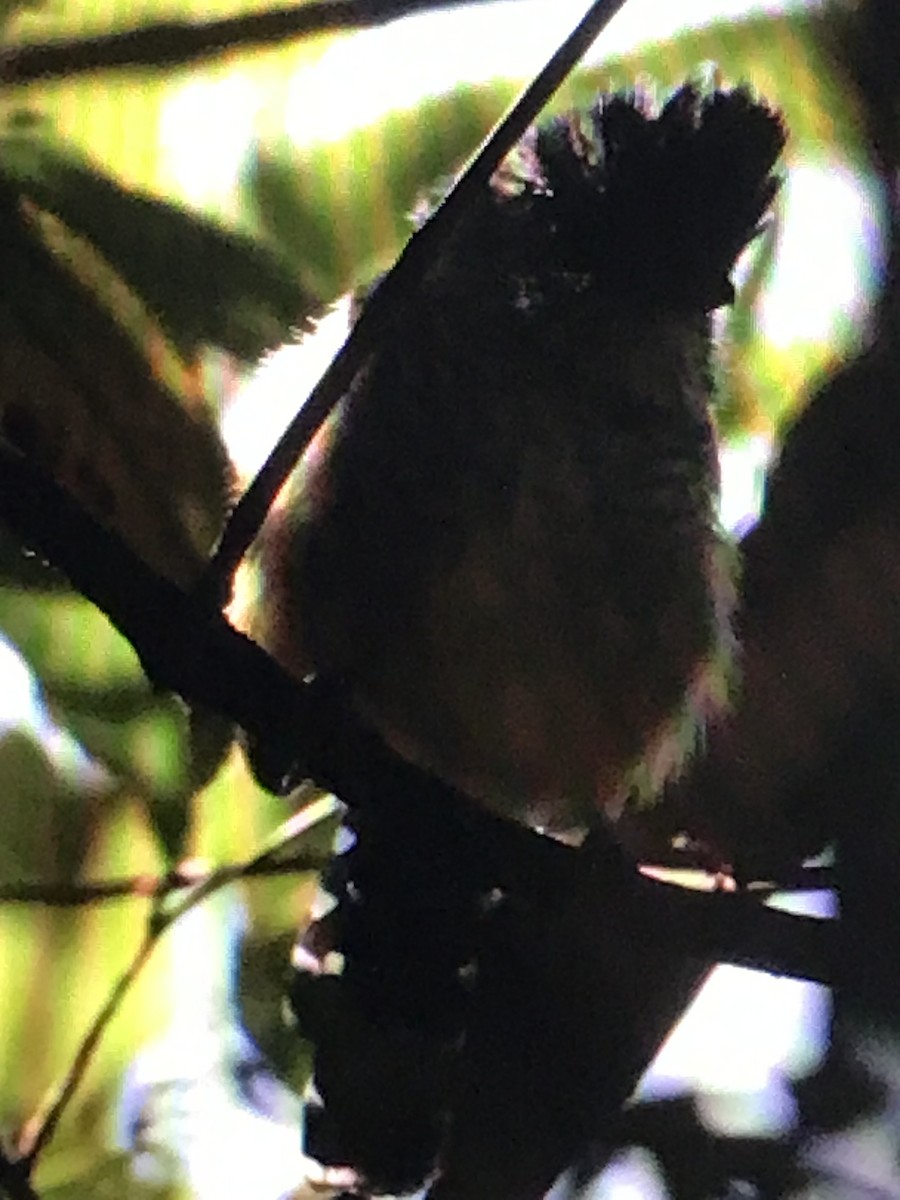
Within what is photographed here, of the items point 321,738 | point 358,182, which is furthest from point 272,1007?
point 358,182

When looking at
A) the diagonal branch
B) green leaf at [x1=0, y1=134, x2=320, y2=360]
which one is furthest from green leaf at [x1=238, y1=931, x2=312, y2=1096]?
green leaf at [x1=0, y1=134, x2=320, y2=360]

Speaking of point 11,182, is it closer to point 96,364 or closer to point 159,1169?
point 96,364

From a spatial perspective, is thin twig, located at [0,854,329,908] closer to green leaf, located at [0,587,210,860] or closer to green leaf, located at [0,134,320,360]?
green leaf, located at [0,587,210,860]

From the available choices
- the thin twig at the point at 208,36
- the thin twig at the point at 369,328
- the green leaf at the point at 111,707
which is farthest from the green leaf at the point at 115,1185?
the thin twig at the point at 208,36

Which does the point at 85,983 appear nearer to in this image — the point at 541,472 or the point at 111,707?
the point at 111,707

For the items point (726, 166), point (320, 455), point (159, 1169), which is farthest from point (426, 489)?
point (159, 1169)

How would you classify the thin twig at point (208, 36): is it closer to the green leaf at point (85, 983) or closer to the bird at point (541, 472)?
the bird at point (541, 472)
